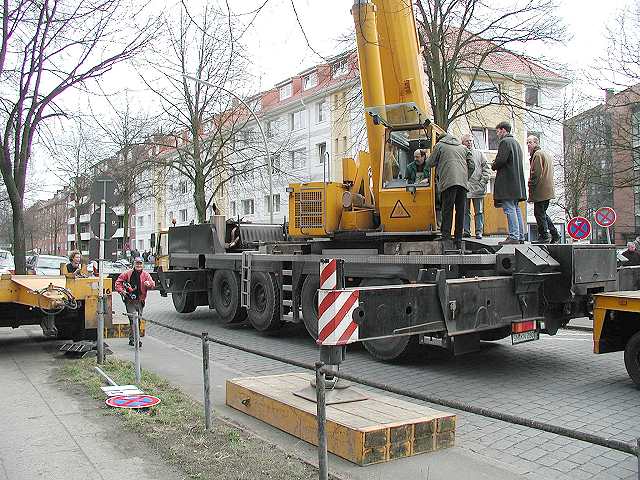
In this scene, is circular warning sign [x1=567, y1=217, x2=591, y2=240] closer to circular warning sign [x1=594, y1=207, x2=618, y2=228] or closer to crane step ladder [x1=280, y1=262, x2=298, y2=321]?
circular warning sign [x1=594, y1=207, x2=618, y2=228]

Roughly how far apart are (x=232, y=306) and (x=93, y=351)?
4101mm

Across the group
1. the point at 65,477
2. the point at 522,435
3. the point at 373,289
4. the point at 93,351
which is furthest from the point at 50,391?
the point at 522,435

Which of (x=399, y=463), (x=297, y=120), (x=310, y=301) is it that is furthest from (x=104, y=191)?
(x=297, y=120)

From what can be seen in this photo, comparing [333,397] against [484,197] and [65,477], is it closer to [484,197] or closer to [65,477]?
[65,477]

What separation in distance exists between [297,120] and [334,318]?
44.0 meters

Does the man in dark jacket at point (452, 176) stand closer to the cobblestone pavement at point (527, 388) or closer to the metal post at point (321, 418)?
the cobblestone pavement at point (527, 388)

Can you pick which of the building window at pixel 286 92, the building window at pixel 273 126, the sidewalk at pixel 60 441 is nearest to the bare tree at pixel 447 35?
the sidewalk at pixel 60 441

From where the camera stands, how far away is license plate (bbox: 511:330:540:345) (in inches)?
305

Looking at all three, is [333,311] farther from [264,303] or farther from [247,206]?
[247,206]

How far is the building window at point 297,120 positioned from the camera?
47250 millimetres

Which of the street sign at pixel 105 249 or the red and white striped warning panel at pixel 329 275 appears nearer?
the red and white striped warning panel at pixel 329 275

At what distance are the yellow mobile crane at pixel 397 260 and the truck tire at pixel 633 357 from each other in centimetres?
97

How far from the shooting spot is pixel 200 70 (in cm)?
3053

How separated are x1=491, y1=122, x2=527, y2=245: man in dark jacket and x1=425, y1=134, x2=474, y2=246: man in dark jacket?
650 millimetres
